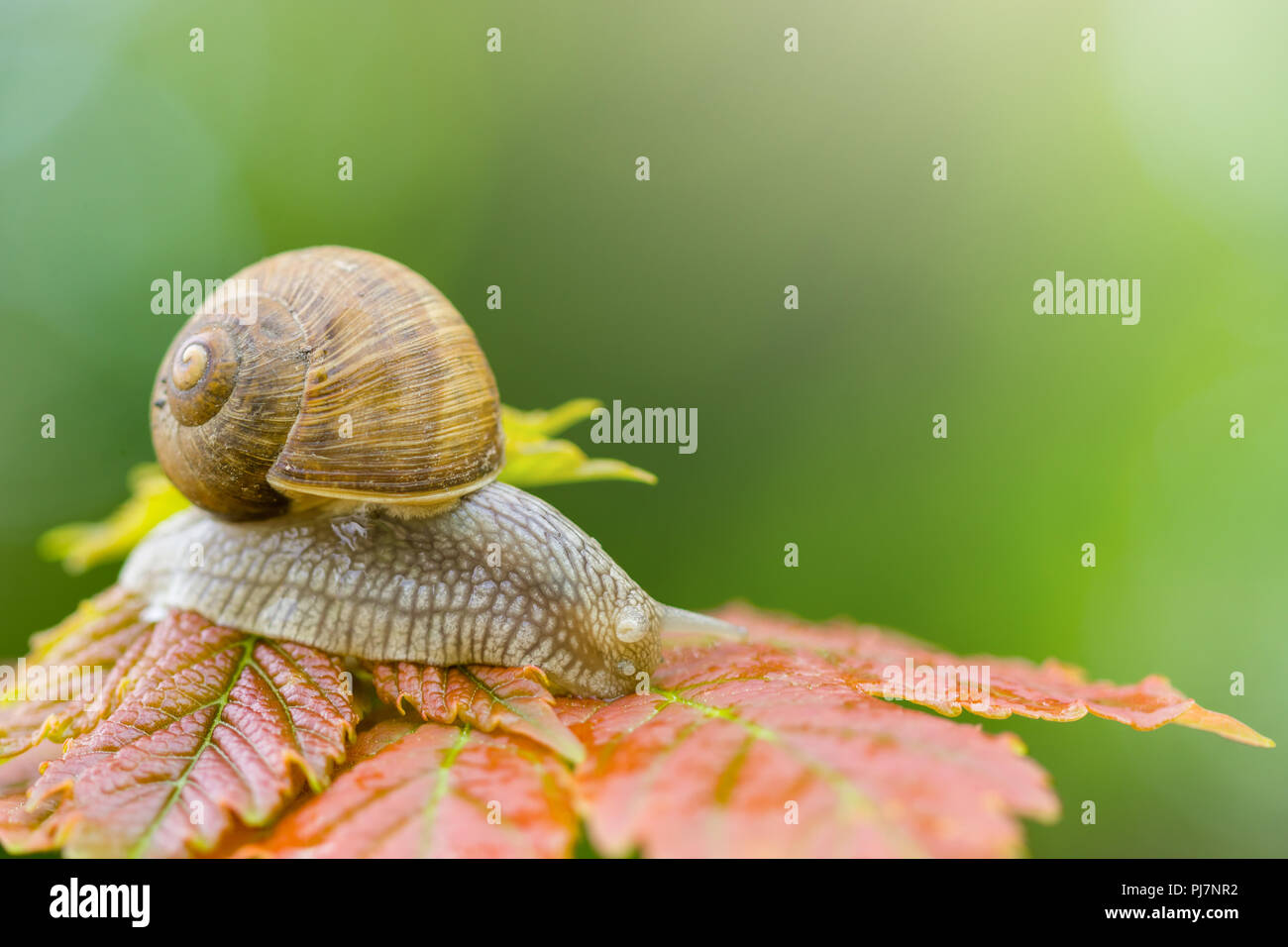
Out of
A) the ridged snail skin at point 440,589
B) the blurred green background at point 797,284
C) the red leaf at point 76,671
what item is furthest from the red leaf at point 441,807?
the blurred green background at point 797,284

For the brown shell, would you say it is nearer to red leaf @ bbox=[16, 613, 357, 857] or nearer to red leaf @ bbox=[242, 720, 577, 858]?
red leaf @ bbox=[16, 613, 357, 857]

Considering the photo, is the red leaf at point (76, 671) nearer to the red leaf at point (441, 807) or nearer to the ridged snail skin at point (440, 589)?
the ridged snail skin at point (440, 589)

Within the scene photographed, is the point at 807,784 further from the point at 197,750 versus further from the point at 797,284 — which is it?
the point at 797,284

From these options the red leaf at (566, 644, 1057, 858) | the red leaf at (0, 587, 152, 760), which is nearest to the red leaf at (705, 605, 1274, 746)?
the red leaf at (566, 644, 1057, 858)

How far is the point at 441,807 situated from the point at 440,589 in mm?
656

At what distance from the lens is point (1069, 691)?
172 centimetres

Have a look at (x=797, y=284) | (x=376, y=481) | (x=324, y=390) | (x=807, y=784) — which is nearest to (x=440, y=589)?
(x=376, y=481)

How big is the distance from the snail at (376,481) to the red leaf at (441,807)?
1.25ft

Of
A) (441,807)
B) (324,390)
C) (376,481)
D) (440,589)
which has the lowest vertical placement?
(441,807)

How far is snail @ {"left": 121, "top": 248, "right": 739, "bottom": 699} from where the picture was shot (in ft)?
5.38

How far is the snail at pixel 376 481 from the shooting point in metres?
1.64

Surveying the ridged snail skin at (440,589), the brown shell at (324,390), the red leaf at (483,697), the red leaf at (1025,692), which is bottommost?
the red leaf at (1025,692)

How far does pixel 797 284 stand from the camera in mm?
4586

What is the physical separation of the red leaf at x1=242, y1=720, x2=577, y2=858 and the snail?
1.25 feet
